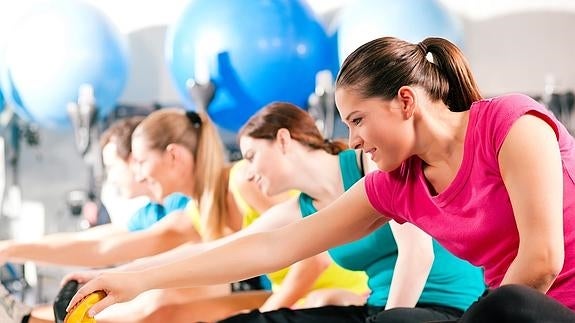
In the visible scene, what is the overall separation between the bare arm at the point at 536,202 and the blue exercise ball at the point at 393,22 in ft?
7.01

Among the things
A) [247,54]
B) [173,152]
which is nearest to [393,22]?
[247,54]

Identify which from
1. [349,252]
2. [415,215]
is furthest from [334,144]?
[415,215]

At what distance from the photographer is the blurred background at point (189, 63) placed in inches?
137

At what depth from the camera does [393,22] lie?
346cm

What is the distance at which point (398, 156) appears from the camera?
1455 millimetres

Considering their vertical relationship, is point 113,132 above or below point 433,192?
below

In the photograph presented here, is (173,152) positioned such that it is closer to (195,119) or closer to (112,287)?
(195,119)

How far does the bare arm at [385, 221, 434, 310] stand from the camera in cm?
A: 190

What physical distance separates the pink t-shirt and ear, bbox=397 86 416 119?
0.29ft

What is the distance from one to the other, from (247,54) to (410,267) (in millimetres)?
1701

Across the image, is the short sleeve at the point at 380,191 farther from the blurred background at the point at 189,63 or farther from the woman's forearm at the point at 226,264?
the blurred background at the point at 189,63

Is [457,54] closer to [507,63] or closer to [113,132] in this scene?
[113,132]

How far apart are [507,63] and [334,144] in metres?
2.13

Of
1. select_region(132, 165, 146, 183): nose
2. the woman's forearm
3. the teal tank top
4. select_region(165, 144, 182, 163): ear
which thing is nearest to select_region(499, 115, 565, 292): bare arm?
the woman's forearm
